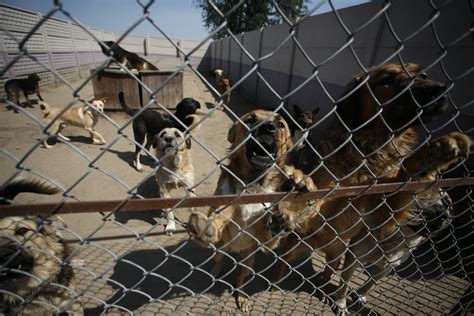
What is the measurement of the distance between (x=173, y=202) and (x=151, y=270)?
4.08 ft

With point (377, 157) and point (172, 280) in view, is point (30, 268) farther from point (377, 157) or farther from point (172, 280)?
point (377, 157)

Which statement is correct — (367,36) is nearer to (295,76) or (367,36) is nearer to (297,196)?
(295,76)

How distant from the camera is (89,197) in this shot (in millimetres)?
4727

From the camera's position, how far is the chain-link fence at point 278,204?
1.21 metres

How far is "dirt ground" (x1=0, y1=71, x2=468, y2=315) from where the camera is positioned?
1.71m

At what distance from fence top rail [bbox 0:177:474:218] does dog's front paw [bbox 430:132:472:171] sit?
18cm

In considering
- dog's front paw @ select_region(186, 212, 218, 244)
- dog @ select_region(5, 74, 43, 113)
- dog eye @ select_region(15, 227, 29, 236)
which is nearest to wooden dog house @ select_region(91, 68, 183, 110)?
dog @ select_region(5, 74, 43, 113)

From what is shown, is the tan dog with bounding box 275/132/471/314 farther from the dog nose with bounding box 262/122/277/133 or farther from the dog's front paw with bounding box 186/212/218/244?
the dog nose with bounding box 262/122/277/133

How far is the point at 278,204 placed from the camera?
1718 millimetres

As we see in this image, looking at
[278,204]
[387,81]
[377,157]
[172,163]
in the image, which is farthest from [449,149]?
[172,163]

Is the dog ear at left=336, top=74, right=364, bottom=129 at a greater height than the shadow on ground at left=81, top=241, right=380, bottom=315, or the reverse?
the dog ear at left=336, top=74, right=364, bottom=129

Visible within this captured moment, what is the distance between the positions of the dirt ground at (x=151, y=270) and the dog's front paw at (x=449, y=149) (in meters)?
1.47

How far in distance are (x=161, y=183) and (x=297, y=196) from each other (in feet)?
10.8

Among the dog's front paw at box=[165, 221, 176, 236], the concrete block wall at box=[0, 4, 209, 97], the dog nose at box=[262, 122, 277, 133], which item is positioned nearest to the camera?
the dog nose at box=[262, 122, 277, 133]
